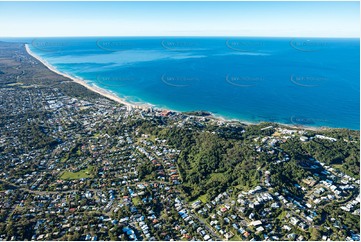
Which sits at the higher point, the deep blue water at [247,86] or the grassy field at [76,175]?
the deep blue water at [247,86]

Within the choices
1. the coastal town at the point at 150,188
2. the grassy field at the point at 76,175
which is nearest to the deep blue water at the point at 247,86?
the coastal town at the point at 150,188

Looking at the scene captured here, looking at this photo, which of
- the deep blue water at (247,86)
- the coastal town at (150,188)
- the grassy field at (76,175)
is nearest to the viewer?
the coastal town at (150,188)

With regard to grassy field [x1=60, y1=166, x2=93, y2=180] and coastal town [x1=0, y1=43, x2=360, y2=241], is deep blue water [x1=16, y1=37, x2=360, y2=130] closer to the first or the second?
coastal town [x1=0, y1=43, x2=360, y2=241]

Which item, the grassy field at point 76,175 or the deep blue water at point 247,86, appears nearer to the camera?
the grassy field at point 76,175

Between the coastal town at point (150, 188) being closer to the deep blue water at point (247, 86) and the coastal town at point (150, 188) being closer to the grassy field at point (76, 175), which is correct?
the grassy field at point (76, 175)

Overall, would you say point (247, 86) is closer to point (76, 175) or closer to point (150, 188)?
point (150, 188)


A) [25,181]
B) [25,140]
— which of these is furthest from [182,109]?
[25,181]

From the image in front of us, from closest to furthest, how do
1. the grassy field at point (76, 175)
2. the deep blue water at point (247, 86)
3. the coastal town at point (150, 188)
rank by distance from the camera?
the coastal town at point (150, 188) < the grassy field at point (76, 175) < the deep blue water at point (247, 86)

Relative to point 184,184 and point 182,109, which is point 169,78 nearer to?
point 182,109
